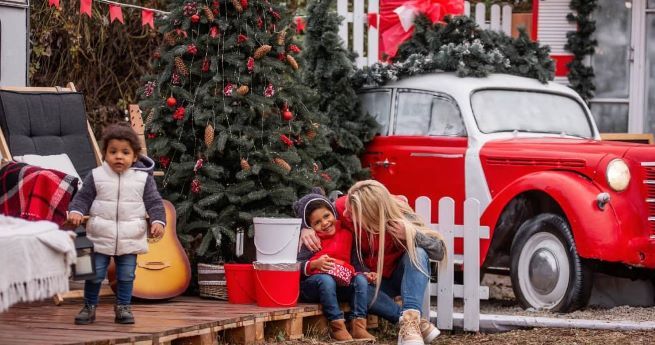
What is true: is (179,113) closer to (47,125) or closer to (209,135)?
(209,135)

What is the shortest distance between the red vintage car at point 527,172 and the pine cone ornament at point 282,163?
1.79 meters

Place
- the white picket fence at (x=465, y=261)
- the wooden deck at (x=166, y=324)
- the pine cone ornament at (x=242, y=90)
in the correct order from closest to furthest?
the wooden deck at (x=166, y=324)
the white picket fence at (x=465, y=261)
the pine cone ornament at (x=242, y=90)

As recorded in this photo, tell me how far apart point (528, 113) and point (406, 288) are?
3159 millimetres

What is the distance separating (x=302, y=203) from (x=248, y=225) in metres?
0.71

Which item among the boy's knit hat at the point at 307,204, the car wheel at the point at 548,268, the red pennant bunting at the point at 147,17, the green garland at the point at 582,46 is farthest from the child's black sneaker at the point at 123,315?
the green garland at the point at 582,46

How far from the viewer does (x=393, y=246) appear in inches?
293

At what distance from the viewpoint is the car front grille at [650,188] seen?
28.0 feet

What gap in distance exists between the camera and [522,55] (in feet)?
35.1

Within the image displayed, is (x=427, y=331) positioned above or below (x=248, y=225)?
below

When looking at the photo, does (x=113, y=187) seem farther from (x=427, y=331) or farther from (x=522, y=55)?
(x=522, y=55)

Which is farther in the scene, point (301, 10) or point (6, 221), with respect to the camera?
point (301, 10)

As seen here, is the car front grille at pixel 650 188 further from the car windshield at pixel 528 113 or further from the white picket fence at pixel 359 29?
the white picket fence at pixel 359 29

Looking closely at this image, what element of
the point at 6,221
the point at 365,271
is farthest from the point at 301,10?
the point at 6,221

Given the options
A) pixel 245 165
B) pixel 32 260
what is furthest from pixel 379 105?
pixel 32 260
